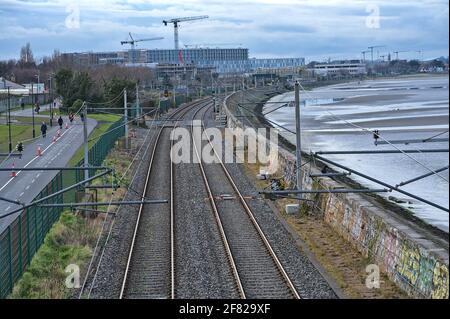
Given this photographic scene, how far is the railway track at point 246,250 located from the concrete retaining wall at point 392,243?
5.66ft

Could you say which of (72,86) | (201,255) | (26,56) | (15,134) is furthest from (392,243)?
(26,56)

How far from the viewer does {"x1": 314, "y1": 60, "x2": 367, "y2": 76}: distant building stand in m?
149

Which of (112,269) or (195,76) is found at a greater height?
(195,76)

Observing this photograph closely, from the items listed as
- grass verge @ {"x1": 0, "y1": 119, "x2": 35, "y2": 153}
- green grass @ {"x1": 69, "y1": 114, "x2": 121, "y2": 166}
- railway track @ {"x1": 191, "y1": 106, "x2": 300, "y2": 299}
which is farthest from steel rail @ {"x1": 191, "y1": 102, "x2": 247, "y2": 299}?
grass verge @ {"x1": 0, "y1": 119, "x2": 35, "y2": 153}

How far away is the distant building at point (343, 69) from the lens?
149 m

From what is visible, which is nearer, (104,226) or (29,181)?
(104,226)

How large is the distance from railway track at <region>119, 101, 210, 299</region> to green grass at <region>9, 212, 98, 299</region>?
3.22 ft

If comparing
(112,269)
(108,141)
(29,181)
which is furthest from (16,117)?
(112,269)

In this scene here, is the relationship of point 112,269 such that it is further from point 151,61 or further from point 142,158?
point 151,61

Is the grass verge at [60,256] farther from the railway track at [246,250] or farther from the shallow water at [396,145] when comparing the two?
the shallow water at [396,145]

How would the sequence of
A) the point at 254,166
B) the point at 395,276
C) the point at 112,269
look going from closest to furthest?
1. the point at 395,276
2. the point at 112,269
3. the point at 254,166

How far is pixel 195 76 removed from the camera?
109812mm

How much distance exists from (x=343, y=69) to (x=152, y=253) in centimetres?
14616

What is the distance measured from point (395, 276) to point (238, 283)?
256 cm
